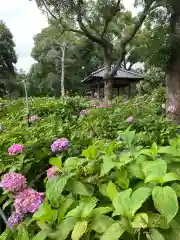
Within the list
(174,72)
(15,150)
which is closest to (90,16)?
(174,72)

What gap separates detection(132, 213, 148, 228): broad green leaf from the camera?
880mm

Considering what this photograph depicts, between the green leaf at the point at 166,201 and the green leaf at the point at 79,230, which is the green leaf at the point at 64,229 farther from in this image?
the green leaf at the point at 166,201

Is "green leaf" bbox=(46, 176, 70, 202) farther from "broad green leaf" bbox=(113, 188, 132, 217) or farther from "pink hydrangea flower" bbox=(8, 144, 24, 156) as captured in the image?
"pink hydrangea flower" bbox=(8, 144, 24, 156)

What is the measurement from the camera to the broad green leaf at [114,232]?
35.8 inches

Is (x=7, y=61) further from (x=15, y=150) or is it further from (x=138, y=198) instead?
(x=138, y=198)

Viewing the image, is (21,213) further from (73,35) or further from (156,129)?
(73,35)

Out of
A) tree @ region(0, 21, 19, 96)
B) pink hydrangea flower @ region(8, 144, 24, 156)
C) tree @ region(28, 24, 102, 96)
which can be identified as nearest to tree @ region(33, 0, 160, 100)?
tree @ region(0, 21, 19, 96)

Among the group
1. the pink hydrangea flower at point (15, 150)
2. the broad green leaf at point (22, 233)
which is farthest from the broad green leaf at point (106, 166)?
the pink hydrangea flower at point (15, 150)

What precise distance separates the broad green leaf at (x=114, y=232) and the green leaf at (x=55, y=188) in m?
0.24

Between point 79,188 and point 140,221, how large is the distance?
0.30 metres

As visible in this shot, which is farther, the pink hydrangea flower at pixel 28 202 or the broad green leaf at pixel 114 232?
the pink hydrangea flower at pixel 28 202

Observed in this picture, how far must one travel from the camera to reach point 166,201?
954 millimetres

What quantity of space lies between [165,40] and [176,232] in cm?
766

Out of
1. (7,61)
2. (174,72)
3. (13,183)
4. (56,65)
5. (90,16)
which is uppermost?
(90,16)
